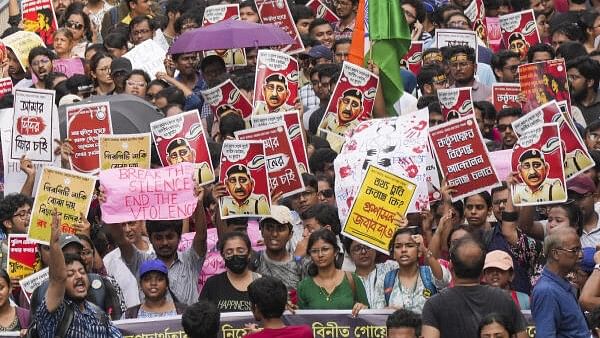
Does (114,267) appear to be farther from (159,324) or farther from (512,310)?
(512,310)

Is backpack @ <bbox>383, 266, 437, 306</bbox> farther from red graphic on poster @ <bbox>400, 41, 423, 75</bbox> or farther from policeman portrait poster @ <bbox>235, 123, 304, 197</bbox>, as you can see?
red graphic on poster @ <bbox>400, 41, 423, 75</bbox>

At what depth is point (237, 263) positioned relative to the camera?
14453 mm

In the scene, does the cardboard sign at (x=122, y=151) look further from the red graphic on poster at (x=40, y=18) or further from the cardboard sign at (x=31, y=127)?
the red graphic on poster at (x=40, y=18)

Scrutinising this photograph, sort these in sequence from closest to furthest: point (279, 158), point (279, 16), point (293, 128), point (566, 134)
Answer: point (566, 134) → point (279, 158) → point (293, 128) → point (279, 16)

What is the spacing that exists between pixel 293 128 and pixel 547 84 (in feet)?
7.51

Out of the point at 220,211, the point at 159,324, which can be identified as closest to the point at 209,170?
the point at 220,211

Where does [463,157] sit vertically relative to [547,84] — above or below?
below

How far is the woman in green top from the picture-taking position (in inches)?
563

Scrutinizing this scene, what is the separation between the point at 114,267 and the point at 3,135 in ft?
8.17

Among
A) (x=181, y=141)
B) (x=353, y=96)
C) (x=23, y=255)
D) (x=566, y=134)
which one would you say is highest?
(x=353, y=96)

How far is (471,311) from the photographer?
12.3 meters

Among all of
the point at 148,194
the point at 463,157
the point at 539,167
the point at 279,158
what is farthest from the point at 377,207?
the point at 148,194

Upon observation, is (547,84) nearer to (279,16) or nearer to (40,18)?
(279,16)

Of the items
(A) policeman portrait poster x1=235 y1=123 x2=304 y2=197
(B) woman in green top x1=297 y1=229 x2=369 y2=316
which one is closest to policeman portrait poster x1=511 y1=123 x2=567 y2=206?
(B) woman in green top x1=297 y1=229 x2=369 y2=316
